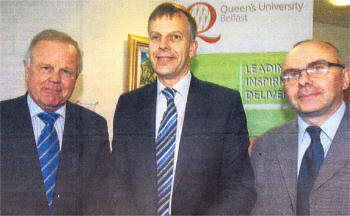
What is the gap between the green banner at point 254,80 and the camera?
2.59 ft

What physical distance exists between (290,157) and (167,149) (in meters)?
0.30

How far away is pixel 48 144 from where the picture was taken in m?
0.83

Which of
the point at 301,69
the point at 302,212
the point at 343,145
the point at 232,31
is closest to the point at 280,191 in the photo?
the point at 302,212

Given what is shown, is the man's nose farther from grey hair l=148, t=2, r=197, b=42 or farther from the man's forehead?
grey hair l=148, t=2, r=197, b=42

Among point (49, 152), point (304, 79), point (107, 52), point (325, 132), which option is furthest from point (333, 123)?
point (49, 152)

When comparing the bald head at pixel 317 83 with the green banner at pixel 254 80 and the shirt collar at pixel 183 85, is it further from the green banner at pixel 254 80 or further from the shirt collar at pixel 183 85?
the shirt collar at pixel 183 85

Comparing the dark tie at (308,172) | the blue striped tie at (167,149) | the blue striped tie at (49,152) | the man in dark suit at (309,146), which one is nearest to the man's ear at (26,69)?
the blue striped tie at (49,152)

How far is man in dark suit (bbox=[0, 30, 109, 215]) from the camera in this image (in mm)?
816

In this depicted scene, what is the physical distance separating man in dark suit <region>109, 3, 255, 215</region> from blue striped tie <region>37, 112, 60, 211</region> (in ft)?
0.50

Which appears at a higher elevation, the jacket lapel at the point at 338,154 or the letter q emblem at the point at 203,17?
the letter q emblem at the point at 203,17

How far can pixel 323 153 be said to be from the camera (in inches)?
30.3

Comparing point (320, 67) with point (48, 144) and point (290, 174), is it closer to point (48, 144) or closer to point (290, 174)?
point (290, 174)

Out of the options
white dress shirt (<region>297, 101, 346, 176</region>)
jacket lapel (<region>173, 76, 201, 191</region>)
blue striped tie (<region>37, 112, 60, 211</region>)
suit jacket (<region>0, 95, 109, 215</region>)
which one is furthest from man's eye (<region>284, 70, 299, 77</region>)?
blue striped tie (<region>37, 112, 60, 211</region>)

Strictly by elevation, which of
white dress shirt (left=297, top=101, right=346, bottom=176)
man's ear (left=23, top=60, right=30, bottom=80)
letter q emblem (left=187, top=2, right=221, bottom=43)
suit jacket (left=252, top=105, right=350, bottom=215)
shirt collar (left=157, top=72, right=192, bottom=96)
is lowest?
suit jacket (left=252, top=105, right=350, bottom=215)
